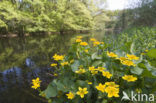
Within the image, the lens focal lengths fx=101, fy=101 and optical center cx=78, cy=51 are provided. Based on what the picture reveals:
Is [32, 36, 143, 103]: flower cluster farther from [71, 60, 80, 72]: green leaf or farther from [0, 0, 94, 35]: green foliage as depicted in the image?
[0, 0, 94, 35]: green foliage

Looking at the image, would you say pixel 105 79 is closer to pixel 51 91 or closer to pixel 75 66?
pixel 75 66

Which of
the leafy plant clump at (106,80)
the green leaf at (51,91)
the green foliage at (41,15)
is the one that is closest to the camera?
the leafy plant clump at (106,80)

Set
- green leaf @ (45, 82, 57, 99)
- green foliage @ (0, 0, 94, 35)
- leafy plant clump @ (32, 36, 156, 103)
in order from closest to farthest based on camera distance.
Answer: leafy plant clump @ (32, 36, 156, 103), green leaf @ (45, 82, 57, 99), green foliage @ (0, 0, 94, 35)

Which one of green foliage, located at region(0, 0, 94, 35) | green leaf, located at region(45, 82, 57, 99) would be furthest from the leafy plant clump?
green foliage, located at region(0, 0, 94, 35)

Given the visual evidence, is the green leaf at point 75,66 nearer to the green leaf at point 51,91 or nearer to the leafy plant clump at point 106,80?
the leafy plant clump at point 106,80

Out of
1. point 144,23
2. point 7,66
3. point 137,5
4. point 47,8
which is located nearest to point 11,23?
point 47,8

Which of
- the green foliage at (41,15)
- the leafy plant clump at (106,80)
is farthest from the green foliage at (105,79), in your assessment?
the green foliage at (41,15)

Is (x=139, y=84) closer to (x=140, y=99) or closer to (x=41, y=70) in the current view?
(x=140, y=99)

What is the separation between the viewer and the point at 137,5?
11.0m

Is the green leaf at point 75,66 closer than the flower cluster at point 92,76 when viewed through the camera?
No

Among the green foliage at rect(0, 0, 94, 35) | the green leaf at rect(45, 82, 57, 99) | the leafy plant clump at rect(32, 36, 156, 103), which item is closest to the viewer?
the leafy plant clump at rect(32, 36, 156, 103)

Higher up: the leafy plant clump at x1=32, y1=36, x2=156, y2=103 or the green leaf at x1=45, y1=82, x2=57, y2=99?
the leafy plant clump at x1=32, y1=36, x2=156, y2=103

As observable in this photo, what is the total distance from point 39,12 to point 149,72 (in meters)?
18.6

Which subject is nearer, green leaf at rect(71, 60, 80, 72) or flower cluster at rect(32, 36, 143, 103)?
flower cluster at rect(32, 36, 143, 103)
